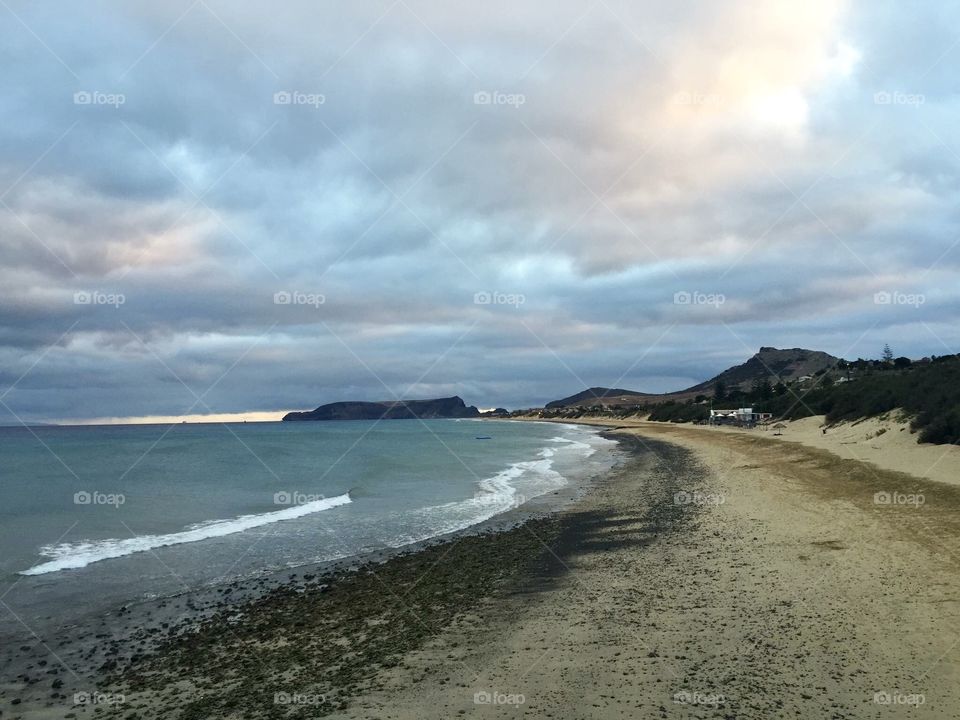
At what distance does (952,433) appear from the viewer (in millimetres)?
27469

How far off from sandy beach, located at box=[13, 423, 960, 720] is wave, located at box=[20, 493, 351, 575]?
7227 millimetres

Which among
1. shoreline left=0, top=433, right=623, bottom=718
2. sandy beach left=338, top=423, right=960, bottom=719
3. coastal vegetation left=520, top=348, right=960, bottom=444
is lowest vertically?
shoreline left=0, top=433, right=623, bottom=718

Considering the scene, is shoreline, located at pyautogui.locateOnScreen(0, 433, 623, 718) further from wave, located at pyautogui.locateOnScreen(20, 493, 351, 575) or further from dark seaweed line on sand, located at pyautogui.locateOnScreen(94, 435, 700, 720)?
wave, located at pyautogui.locateOnScreen(20, 493, 351, 575)

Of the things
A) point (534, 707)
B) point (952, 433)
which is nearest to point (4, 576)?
point (534, 707)

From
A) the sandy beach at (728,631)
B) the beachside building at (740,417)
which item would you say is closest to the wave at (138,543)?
the sandy beach at (728,631)

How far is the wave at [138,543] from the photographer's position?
54.4ft

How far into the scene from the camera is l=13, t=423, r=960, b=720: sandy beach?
728 centimetres

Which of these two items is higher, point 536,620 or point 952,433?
point 952,433

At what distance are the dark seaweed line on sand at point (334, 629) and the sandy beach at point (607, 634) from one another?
0.04 m

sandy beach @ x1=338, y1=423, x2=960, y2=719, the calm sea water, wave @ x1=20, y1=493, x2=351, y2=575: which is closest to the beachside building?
the calm sea water

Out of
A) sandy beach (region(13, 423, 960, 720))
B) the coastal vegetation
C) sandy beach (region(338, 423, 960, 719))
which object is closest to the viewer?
sandy beach (region(338, 423, 960, 719))

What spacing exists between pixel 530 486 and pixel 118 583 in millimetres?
20401

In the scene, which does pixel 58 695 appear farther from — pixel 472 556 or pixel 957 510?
pixel 957 510

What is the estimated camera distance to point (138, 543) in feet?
62.4
